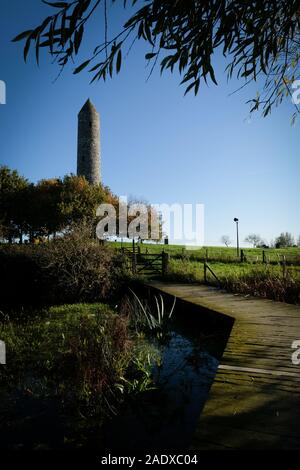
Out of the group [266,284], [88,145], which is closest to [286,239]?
[88,145]

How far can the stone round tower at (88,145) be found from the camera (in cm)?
4450

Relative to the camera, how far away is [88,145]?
4497 centimetres

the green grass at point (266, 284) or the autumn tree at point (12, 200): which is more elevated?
the autumn tree at point (12, 200)

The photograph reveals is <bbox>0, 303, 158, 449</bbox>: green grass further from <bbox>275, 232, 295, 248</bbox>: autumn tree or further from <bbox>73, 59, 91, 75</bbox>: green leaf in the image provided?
<bbox>275, 232, 295, 248</bbox>: autumn tree

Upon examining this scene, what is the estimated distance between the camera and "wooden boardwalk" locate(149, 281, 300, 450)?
2461 millimetres

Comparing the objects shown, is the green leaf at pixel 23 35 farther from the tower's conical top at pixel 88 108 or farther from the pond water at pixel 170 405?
the tower's conical top at pixel 88 108

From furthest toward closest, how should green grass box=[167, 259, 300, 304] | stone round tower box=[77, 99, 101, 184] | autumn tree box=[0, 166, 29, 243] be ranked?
1. stone round tower box=[77, 99, 101, 184]
2. autumn tree box=[0, 166, 29, 243]
3. green grass box=[167, 259, 300, 304]

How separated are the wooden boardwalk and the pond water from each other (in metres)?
0.69

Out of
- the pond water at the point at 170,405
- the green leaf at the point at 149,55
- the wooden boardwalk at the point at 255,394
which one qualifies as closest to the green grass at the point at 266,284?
the wooden boardwalk at the point at 255,394

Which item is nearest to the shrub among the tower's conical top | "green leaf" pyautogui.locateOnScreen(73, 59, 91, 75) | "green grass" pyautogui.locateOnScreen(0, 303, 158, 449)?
"green grass" pyautogui.locateOnScreen(0, 303, 158, 449)

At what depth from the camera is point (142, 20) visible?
286 centimetres

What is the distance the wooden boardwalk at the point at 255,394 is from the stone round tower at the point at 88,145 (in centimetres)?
4120

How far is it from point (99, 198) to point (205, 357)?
1194 inches
